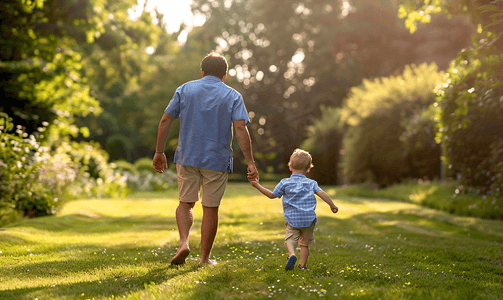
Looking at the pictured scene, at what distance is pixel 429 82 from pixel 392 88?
1.41 meters

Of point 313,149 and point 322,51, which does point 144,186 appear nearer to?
point 313,149

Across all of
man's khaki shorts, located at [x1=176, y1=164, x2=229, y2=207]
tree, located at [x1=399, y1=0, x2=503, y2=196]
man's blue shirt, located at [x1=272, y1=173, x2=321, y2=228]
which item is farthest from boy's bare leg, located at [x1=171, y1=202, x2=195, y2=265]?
tree, located at [x1=399, y1=0, x2=503, y2=196]

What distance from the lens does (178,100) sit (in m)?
4.45

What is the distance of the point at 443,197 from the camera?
1239 cm

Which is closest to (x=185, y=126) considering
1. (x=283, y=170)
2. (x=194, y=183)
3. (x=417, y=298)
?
(x=194, y=183)

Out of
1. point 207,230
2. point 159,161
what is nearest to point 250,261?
point 207,230

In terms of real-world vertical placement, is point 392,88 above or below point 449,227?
above

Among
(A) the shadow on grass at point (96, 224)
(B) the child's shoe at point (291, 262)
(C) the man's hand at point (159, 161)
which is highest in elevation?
(C) the man's hand at point (159, 161)

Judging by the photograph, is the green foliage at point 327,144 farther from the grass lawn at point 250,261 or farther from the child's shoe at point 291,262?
the child's shoe at point 291,262

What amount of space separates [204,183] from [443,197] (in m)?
9.88

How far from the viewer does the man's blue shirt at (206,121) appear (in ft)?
14.1

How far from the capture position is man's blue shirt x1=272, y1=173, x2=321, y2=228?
430 cm

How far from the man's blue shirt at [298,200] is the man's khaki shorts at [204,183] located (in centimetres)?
54

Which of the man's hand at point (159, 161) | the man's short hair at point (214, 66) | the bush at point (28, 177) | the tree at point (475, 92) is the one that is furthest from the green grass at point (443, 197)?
the bush at point (28, 177)
